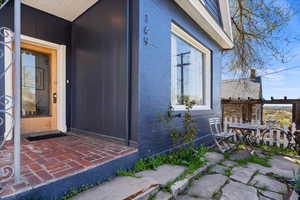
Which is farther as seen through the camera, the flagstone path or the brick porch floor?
the flagstone path

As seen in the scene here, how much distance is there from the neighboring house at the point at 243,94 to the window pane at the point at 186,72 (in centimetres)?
283

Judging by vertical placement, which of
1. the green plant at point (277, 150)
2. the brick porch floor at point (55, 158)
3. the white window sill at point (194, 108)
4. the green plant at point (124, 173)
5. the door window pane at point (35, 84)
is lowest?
the green plant at point (277, 150)

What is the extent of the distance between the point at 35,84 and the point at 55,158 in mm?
2140

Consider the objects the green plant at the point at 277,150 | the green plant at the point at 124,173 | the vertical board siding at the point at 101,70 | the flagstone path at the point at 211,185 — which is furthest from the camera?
the green plant at the point at 277,150

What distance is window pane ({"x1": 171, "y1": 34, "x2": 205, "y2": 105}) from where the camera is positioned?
331 cm

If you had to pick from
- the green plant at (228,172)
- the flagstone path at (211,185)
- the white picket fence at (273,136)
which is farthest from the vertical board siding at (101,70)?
the white picket fence at (273,136)

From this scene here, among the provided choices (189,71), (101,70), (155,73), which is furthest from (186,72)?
(101,70)

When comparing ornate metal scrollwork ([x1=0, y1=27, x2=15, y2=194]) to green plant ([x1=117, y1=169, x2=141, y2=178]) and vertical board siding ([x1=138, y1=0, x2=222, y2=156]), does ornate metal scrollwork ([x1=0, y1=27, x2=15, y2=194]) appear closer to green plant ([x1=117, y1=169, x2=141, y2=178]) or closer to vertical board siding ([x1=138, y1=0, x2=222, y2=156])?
green plant ([x1=117, y1=169, x2=141, y2=178])

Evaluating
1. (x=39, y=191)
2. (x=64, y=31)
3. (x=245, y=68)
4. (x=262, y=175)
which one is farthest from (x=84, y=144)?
(x=245, y=68)

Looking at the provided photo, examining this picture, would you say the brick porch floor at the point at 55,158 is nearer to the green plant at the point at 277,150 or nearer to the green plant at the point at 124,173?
the green plant at the point at 124,173

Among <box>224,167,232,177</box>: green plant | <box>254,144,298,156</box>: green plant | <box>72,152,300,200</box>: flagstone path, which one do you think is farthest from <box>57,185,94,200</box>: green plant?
<box>254,144,298,156</box>: green plant

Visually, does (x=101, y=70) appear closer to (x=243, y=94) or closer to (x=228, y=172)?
(x=228, y=172)

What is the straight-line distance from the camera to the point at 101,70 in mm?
2848

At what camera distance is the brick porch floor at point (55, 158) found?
140 centimetres
